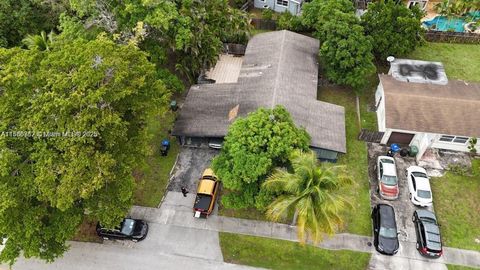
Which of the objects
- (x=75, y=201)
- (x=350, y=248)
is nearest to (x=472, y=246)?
(x=350, y=248)

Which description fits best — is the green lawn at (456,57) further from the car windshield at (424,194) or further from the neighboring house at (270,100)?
the car windshield at (424,194)

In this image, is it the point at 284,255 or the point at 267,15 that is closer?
the point at 284,255

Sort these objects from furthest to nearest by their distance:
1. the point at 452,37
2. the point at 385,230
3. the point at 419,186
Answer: the point at 452,37
the point at 419,186
the point at 385,230

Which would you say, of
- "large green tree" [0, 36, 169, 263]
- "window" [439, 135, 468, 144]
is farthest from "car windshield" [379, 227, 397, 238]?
"large green tree" [0, 36, 169, 263]

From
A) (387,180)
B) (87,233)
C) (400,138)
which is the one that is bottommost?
(87,233)

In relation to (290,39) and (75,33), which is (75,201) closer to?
(75,33)

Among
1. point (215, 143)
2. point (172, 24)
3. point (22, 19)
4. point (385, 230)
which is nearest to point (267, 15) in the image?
point (172, 24)

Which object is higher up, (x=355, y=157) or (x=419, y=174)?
(x=419, y=174)

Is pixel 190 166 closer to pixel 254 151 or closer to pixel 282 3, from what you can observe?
pixel 254 151
